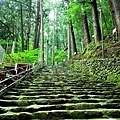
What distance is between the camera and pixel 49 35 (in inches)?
1930

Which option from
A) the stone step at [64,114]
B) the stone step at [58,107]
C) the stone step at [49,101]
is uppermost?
the stone step at [49,101]

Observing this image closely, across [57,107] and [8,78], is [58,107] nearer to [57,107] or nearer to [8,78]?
[57,107]

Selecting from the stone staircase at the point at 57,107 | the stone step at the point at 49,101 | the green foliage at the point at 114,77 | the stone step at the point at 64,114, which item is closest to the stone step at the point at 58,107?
the stone staircase at the point at 57,107

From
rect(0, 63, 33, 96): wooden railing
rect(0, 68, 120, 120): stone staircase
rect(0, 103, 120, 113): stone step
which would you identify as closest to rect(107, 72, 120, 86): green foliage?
rect(0, 68, 120, 120): stone staircase

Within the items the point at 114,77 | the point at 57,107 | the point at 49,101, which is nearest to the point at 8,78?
the point at 49,101

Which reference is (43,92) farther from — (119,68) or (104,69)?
(104,69)

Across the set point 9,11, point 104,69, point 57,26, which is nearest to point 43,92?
point 104,69

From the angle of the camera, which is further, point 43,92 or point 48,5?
point 48,5

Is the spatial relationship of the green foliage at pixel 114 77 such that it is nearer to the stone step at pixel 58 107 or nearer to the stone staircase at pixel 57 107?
the stone staircase at pixel 57 107

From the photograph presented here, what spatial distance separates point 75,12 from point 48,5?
25630 mm

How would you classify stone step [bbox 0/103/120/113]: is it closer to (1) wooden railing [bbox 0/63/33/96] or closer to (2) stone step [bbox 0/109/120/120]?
(2) stone step [bbox 0/109/120/120]

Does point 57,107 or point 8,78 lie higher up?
point 8,78

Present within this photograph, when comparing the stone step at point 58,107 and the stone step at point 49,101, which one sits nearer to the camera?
the stone step at point 58,107

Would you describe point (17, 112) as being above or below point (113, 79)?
below
